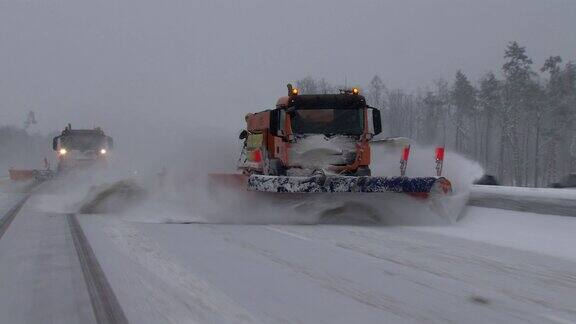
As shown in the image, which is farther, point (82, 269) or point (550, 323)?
point (82, 269)

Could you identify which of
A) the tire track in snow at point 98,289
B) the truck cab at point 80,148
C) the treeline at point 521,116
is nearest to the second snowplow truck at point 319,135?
the tire track in snow at point 98,289

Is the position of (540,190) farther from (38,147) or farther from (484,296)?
(38,147)

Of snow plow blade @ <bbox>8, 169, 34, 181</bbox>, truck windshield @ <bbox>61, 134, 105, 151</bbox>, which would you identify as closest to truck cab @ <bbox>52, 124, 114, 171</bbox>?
truck windshield @ <bbox>61, 134, 105, 151</bbox>

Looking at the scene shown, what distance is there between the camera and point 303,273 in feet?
19.1

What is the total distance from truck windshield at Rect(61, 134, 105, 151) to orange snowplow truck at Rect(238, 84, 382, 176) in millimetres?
13279

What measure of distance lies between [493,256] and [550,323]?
2.84 metres

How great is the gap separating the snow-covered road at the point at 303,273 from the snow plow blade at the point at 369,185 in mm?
640

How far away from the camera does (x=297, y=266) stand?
20.4 feet

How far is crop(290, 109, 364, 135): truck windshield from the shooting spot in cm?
1161

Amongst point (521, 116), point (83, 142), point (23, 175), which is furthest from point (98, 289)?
point (521, 116)

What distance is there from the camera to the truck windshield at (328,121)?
11.6 meters

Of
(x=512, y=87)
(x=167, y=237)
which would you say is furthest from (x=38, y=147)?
(x=167, y=237)

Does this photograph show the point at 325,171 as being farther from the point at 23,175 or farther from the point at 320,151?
the point at 23,175

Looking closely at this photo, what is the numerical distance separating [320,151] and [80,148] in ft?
48.0
